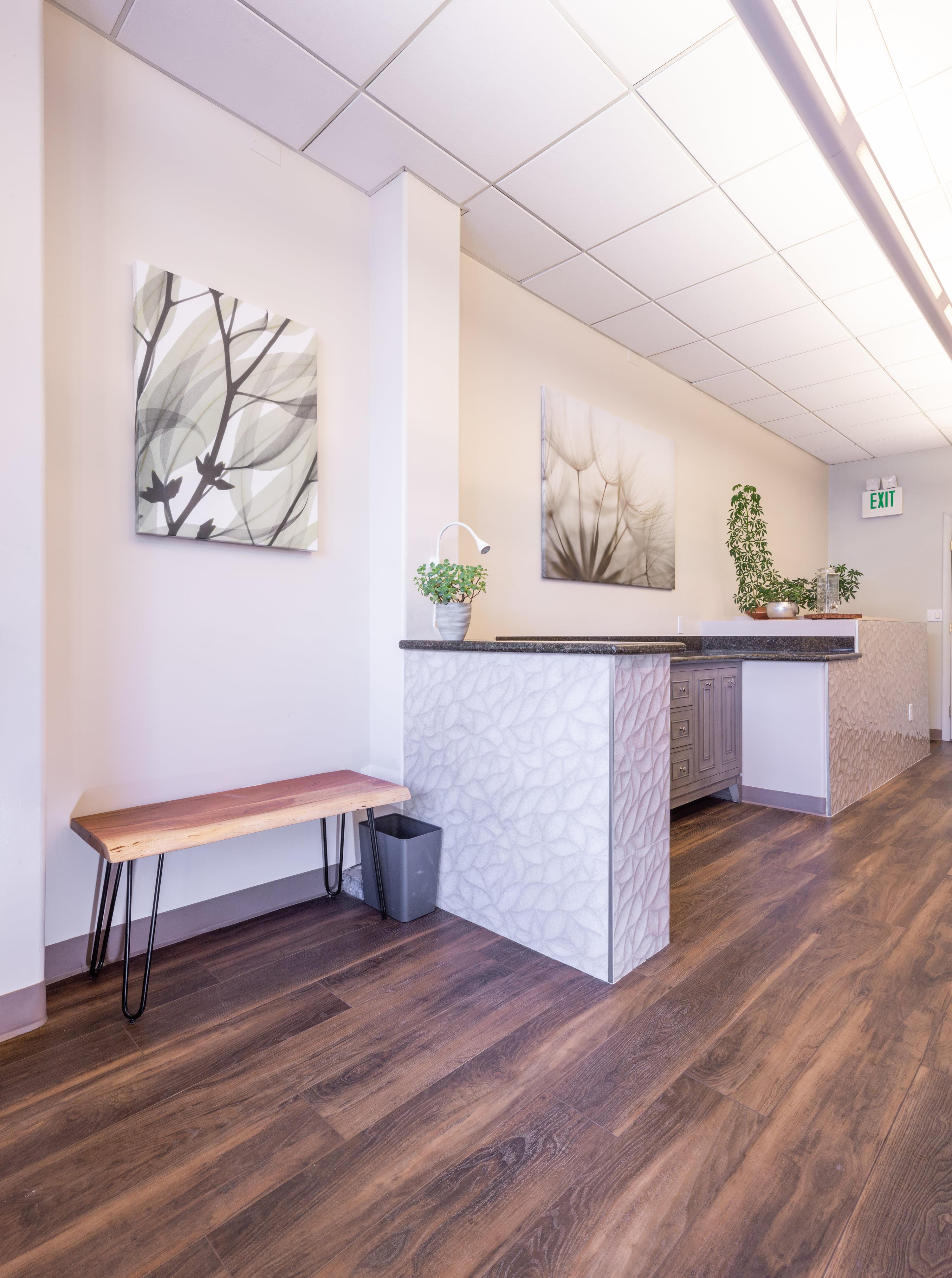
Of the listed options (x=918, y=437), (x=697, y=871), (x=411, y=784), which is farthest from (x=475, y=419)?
(x=918, y=437)

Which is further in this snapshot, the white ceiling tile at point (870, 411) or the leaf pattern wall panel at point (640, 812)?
the white ceiling tile at point (870, 411)

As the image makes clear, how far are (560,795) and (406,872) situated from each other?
657mm

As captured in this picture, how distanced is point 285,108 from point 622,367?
2.41 meters

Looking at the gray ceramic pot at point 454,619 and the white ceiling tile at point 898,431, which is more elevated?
the white ceiling tile at point 898,431

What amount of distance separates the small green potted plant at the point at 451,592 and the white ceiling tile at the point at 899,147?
6.80ft

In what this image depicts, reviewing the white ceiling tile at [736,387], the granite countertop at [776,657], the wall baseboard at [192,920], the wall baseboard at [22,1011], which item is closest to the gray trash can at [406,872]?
the wall baseboard at [192,920]

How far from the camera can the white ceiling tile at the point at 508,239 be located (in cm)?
279

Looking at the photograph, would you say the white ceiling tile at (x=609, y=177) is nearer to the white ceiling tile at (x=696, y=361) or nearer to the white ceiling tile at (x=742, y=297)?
the white ceiling tile at (x=742, y=297)

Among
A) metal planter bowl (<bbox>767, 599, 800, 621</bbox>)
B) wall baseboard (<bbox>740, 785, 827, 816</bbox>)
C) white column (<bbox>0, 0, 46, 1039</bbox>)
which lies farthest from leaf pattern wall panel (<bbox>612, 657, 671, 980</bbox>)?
metal planter bowl (<bbox>767, 599, 800, 621</bbox>)

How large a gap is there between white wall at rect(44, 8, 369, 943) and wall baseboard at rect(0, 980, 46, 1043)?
23 centimetres

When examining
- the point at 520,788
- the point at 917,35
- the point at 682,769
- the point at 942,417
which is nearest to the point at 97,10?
the point at 917,35

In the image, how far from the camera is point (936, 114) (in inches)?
93.4

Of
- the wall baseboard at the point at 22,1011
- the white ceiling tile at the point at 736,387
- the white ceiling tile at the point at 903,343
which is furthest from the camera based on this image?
the white ceiling tile at the point at 736,387

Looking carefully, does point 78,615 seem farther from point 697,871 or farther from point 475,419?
point 697,871
